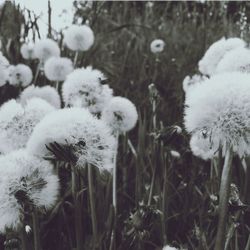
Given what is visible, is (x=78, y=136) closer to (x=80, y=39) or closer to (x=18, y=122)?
(x=18, y=122)

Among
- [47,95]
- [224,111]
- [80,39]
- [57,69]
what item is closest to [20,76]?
[57,69]

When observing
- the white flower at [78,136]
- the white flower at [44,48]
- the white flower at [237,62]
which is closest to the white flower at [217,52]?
the white flower at [237,62]

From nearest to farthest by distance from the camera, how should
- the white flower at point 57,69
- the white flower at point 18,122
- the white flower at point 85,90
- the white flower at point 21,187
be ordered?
the white flower at point 21,187 → the white flower at point 18,122 → the white flower at point 85,90 → the white flower at point 57,69

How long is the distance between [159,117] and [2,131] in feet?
5.23

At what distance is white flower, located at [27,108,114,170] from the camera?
1028 mm

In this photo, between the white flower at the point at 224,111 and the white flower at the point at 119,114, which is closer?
the white flower at the point at 224,111

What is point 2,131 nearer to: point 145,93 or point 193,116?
point 193,116

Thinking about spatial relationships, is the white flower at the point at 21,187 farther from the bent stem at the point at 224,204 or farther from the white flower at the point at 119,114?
the white flower at the point at 119,114

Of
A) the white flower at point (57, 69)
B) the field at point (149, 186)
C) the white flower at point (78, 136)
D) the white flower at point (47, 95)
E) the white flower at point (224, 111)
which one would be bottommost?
the field at point (149, 186)

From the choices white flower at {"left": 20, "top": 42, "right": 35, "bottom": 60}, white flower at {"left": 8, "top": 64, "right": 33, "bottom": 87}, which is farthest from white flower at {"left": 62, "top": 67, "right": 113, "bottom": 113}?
white flower at {"left": 20, "top": 42, "right": 35, "bottom": 60}

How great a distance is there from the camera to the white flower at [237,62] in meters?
1.45

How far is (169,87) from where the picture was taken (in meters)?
3.63

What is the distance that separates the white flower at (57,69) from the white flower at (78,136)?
1416 millimetres

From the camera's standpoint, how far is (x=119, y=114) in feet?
5.56
